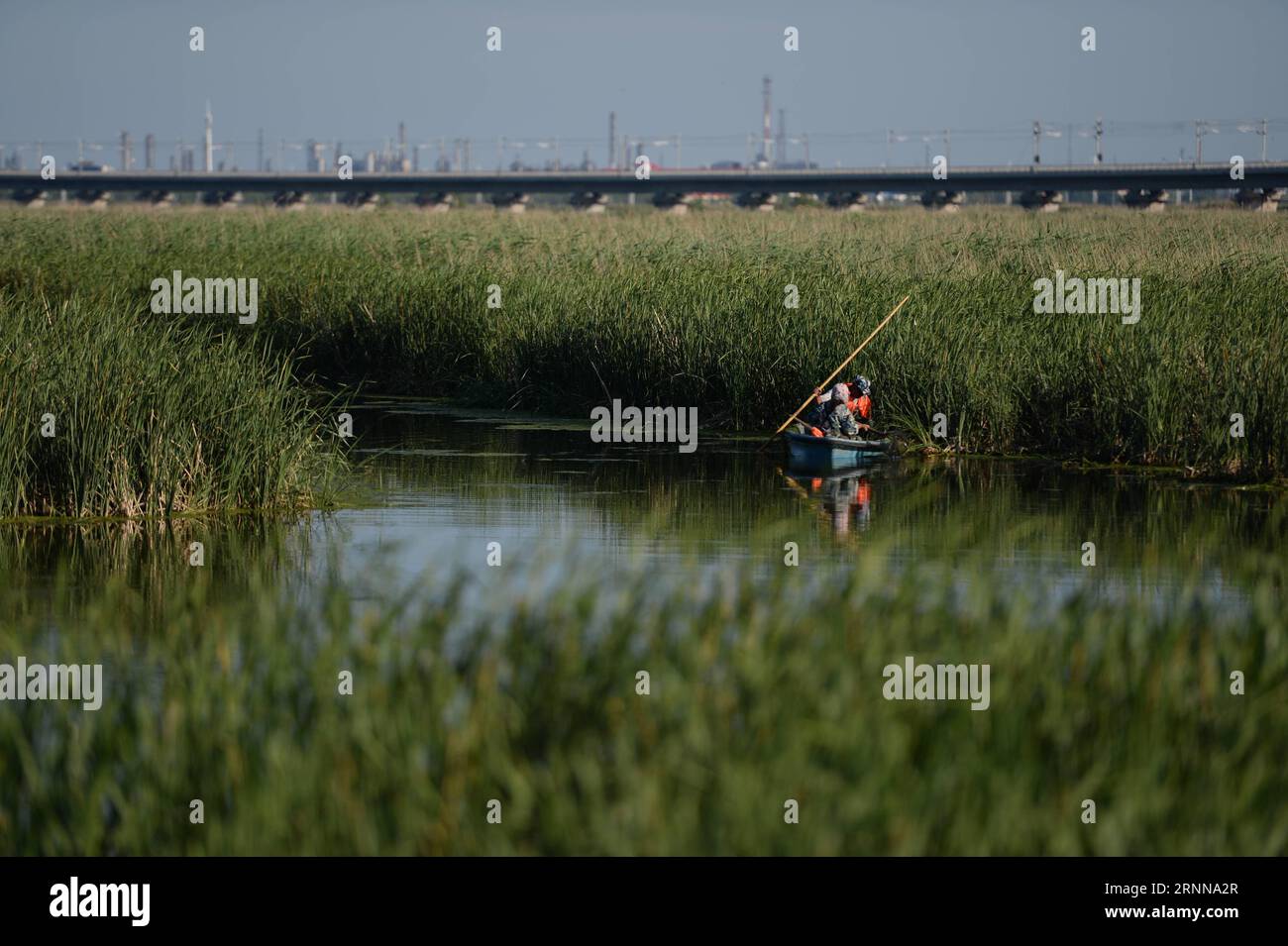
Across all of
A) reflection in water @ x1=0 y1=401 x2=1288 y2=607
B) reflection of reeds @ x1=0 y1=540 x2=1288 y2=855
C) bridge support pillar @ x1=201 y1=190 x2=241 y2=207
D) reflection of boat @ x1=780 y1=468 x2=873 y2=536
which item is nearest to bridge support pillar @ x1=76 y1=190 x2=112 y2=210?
bridge support pillar @ x1=201 y1=190 x2=241 y2=207

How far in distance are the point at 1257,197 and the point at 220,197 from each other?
62.6 metres

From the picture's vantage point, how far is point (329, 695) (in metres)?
7.85

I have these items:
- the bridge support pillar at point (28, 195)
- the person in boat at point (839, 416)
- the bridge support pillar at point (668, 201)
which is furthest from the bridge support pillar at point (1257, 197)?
the bridge support pillar at point (28, 195)

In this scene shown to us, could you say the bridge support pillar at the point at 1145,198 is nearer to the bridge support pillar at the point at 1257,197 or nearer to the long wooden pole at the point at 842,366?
the bridge support pillar at the point at 1257,197

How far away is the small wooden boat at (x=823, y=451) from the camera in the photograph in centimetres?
1881

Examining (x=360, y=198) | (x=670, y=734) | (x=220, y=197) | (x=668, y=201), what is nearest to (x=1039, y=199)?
(x=668, y=201)

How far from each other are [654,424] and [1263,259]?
986 cm

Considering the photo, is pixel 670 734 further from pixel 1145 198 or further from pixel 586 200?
pixel 586 200

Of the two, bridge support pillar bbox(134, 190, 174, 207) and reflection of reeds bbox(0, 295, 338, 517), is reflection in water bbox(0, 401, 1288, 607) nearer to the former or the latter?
reflection of reeds bbox(0, 295, 338, 517)

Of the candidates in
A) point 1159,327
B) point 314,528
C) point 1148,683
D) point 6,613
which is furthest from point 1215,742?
point 1159,327

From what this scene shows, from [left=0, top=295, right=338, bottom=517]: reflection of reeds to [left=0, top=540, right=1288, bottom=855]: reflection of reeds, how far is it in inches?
223

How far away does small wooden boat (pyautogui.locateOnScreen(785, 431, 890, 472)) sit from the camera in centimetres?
1881

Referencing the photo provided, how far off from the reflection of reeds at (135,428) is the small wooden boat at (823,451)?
507 cm
